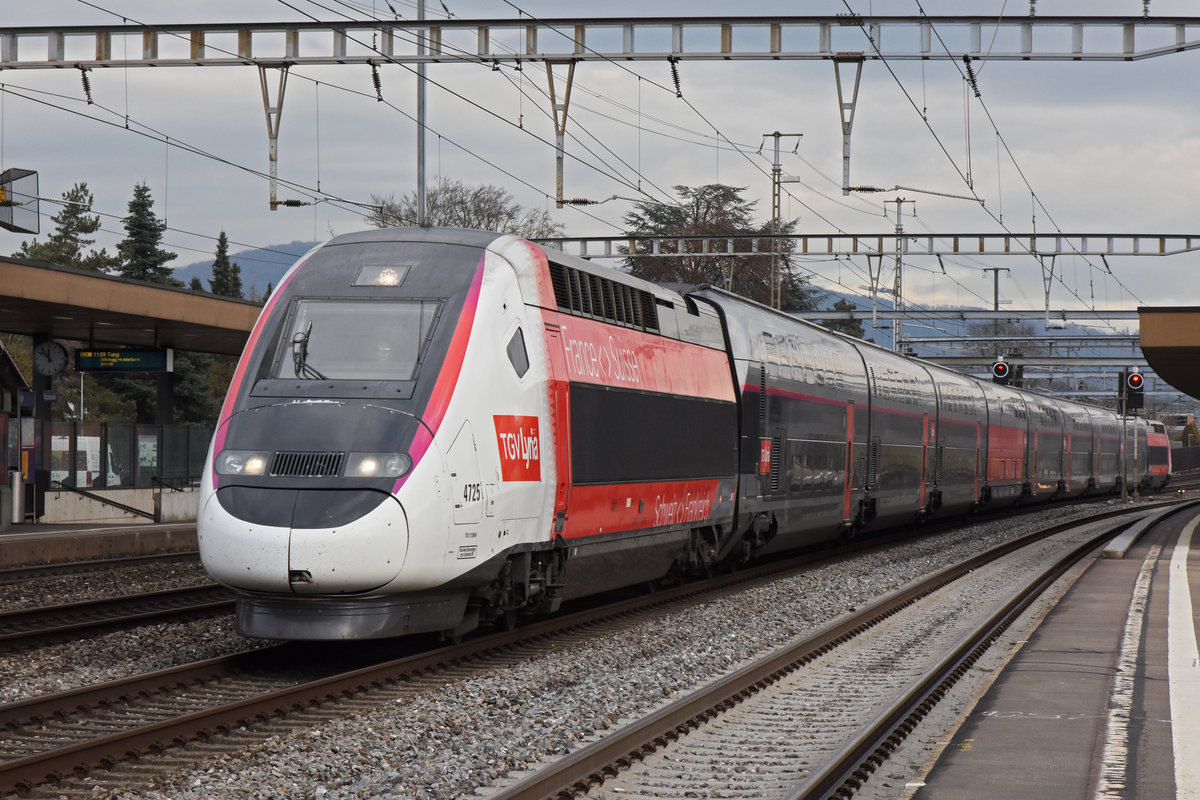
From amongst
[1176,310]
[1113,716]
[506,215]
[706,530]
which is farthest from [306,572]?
[506,215]

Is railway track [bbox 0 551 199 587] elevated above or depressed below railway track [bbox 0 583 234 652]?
below

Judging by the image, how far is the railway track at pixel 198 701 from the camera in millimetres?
7238


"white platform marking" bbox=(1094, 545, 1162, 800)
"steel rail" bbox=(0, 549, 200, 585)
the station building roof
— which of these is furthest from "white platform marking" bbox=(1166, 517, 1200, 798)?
the station building roof

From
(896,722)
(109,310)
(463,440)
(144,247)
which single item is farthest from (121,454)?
(144,247)

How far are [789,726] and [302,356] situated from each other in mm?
4807

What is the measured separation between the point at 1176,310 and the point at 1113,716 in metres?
18.0

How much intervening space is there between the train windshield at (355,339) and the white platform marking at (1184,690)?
19.5ft

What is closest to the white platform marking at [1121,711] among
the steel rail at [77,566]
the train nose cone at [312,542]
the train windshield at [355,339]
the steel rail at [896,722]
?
the steel rail at [896,722]

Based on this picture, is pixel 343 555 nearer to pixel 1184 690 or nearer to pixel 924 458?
pixel 1184 690

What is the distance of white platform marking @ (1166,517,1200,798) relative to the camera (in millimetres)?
7051

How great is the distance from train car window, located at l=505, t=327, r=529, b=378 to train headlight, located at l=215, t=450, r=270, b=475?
2.28m

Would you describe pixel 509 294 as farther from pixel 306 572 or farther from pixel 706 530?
pixel 706 530

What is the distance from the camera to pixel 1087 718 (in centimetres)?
871

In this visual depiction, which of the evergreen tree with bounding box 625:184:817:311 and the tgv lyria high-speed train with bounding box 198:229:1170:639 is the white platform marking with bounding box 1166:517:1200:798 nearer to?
the tgv lyria high-speed train with bounding box 198:229:1170:639
